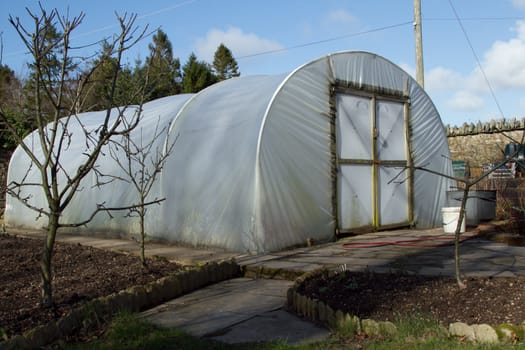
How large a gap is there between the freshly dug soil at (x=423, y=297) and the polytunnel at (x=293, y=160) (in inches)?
87.6

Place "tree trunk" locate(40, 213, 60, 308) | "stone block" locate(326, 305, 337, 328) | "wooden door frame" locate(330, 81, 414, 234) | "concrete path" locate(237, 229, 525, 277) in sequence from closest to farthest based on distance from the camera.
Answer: "stone block" locate(326, 305, 337, 328) → "tree trunk" locate(40, 213, 60, 308) → "concrete path" locate(237, 229, 525, 277) → "wooden door frame" locate(330, 81, 414, 234)

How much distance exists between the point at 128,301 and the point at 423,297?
278 centimetres

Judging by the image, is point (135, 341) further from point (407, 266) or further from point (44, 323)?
point (407, 266)

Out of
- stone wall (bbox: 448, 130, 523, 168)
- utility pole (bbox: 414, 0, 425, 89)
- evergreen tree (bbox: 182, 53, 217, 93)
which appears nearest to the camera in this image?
utility pole (bbox: 414, 0, 425, 89)

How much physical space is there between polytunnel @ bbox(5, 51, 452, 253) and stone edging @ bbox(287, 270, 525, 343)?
2942mm

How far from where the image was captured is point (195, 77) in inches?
1094

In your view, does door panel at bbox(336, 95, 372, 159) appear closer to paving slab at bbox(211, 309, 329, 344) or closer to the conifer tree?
paving slab at bbox(211, 309, 329, 344)

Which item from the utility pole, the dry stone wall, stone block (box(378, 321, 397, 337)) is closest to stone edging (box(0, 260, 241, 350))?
stone block (box(378, 321, 397, 337))

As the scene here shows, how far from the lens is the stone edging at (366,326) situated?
137 inches

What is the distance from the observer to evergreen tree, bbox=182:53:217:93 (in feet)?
89.8

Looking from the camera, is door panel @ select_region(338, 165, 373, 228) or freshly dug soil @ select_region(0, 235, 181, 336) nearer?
freshly dug soil @ select_region(0, 235, 181, 336)

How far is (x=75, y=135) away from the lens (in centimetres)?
1270

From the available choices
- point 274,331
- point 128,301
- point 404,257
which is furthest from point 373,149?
point 274,331

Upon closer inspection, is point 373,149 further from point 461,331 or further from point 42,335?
point 42,335
